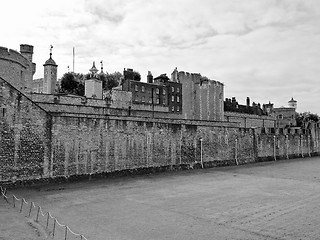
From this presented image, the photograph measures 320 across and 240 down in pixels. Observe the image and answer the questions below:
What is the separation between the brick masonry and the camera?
18.9 meters

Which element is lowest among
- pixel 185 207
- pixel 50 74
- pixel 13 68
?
pixel 185 207

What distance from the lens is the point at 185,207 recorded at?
579 inches

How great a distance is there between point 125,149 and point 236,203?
1112cm

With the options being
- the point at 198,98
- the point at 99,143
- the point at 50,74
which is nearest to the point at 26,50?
the point at 50,74

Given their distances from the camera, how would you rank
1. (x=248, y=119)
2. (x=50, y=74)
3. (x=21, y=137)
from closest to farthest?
1. (x=21, y=137)
2. (x=50, y=74)
3. (x=248, y=119)

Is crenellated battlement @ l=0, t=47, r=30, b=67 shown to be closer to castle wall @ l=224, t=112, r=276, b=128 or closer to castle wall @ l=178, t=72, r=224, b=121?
castle wall @ l=178, t=72, r=224, b=121

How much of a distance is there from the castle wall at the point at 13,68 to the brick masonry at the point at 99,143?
7552 mm

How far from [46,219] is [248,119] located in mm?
56968

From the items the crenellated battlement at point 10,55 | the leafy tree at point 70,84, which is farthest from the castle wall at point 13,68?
the leafy tree at point 70,84

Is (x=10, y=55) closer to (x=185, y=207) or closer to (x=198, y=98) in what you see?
(x=185, y=207)

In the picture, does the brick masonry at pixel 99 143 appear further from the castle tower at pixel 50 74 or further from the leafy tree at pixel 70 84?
the leafy tree at pixel 70 84

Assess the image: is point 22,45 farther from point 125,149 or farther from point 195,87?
point 195,87

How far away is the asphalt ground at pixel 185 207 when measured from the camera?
11.0m

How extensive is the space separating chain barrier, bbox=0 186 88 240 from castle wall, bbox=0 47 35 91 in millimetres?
11732
